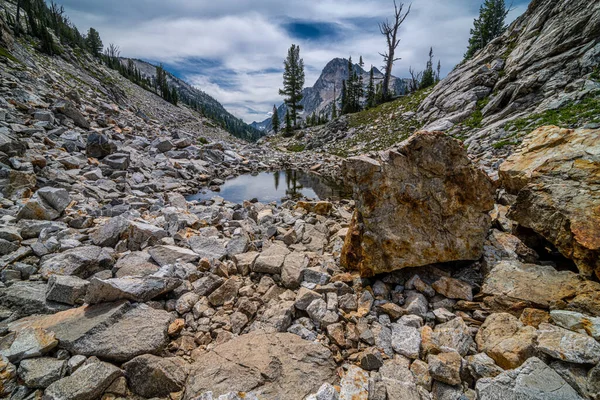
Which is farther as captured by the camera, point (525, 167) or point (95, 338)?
point (525, 167)

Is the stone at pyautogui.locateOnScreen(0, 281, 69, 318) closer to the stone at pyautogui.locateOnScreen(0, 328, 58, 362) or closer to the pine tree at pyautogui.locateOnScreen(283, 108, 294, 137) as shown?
the stone at pyautogui.locateOnScreen(0, 328, 58, 362)

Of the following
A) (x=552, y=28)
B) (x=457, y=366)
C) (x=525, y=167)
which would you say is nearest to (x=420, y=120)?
(x=552, y=28)

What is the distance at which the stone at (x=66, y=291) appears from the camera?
3.81 m

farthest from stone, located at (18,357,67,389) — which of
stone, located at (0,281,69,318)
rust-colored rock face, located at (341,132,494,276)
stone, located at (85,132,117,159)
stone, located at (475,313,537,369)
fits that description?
stone, located at (85,132,117,159)

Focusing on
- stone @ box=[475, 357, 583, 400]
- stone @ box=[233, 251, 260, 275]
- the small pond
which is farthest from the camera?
the small pond

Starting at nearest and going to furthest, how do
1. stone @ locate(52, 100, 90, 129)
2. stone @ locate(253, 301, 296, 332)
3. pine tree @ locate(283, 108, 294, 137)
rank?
stone @ locate(253, 301, 296, 332) → stone @ locate(52, 100, 90, 129) → pine tree @ locate(283, 108, 294, 137)

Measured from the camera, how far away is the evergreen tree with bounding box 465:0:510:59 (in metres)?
43.1

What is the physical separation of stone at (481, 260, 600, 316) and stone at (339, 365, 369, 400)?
2520mm

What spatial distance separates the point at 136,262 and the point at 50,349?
6.90 feet

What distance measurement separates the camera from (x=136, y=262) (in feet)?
16.5

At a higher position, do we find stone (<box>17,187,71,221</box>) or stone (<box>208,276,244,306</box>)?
stone (<box>17,187,71,221</box>)

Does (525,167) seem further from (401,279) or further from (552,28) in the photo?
(552,28)

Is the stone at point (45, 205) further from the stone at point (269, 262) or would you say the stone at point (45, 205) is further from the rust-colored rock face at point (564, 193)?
the rust-colored rock face at point (564, 193)

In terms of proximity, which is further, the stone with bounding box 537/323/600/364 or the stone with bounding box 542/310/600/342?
the stone with bounding box 542/310/600/342
